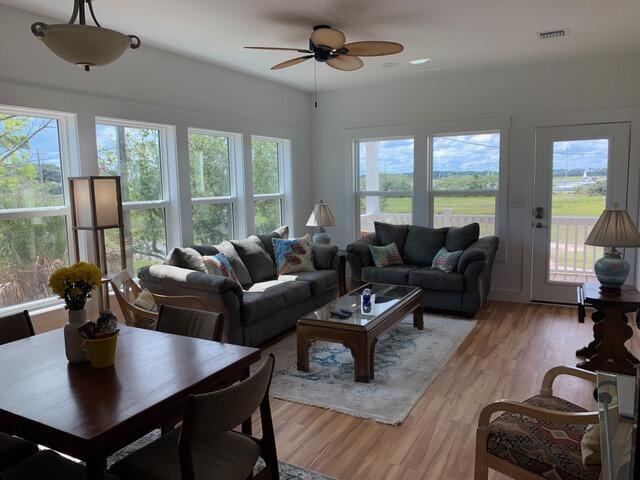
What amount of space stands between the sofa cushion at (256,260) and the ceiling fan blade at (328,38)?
2.22m

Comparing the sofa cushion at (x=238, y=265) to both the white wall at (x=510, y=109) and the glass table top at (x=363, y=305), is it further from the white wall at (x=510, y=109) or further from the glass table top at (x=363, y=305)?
the white wall at (x=510, y=109)

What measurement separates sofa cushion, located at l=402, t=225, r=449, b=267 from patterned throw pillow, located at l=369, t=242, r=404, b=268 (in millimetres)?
143

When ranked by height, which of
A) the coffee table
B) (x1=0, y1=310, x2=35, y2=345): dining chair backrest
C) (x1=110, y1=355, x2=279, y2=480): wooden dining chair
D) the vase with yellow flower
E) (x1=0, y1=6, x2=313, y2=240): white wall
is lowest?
the coffee table

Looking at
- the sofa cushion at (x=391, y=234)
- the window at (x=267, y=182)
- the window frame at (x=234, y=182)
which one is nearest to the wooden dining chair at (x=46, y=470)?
the window frame at (x=234, y=182)

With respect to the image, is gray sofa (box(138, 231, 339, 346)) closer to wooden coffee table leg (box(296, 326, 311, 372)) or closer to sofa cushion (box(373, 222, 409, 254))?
wooden coffee table leg (box(296, 326, 311, 372))

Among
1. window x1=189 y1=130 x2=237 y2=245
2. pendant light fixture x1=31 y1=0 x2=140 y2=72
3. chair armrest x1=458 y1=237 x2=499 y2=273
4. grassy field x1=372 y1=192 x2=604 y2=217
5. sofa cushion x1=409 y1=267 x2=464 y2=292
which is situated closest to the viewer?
pendant light fixture x1=31 y1=0 x2=140 y2=72

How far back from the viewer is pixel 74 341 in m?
1.89

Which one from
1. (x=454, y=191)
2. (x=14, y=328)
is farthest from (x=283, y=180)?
(x=14, y=328)

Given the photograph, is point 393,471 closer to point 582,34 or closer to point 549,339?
point 549,339

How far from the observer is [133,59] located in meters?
4.23

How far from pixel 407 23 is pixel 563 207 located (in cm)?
288

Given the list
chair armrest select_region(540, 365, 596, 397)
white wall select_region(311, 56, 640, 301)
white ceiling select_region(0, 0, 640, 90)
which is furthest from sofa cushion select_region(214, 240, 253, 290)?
chair armrest select_region(540, 365, 596, 397)

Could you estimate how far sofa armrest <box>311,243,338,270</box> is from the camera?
527cm

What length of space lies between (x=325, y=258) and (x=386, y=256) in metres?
0.76
